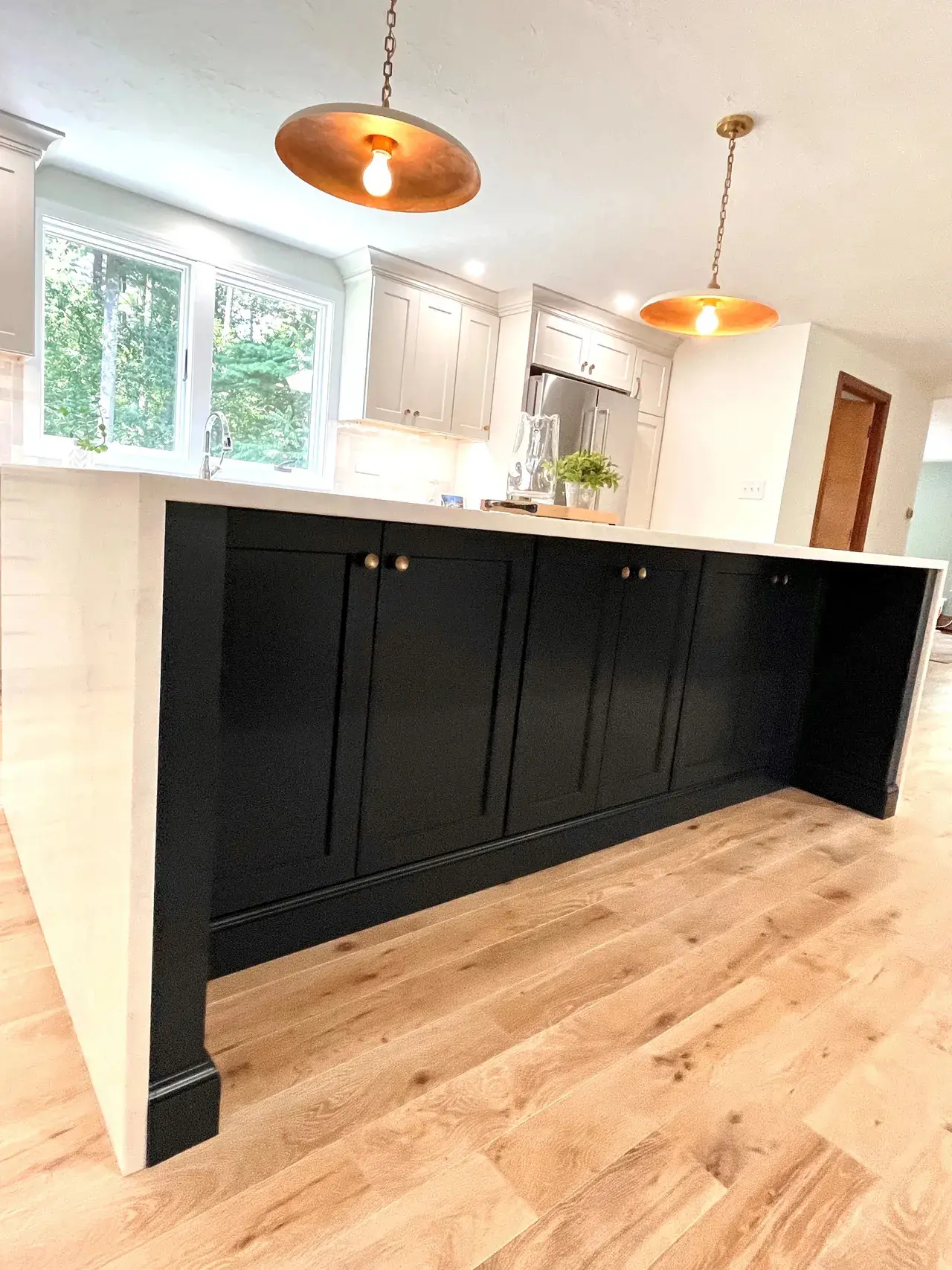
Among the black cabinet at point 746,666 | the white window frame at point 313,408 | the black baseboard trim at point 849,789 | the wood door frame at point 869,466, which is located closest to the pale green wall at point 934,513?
the wood door frame at point 869,466

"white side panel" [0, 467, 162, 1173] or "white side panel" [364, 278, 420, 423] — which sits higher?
"white side panel" [364, 278, 420, 423]

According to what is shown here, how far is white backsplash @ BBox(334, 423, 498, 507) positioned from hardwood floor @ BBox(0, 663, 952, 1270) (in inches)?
130

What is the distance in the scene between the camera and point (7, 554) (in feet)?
5.38

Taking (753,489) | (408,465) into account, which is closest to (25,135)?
(408,465)

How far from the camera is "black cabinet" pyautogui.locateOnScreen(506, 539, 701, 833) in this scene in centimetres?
176

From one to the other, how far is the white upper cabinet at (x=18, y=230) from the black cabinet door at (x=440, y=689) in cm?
287

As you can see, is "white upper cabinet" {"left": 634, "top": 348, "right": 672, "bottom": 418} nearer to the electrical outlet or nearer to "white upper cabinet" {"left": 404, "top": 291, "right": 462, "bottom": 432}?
the electrical outlet

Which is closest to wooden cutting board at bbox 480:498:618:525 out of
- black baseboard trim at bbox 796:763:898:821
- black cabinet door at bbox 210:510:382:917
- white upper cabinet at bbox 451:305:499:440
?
black cabinet door at bbox 210:510:382:917

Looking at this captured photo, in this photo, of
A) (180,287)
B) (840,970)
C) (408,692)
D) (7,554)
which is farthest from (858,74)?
(180,287)

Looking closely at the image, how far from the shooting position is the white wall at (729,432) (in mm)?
4934

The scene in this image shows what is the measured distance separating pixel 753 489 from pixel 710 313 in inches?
113

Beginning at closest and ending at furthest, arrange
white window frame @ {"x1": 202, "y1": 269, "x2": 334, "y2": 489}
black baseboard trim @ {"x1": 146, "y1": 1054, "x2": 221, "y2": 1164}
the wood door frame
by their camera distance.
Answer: black baseboard trim @ {"x1": 146, "y1": 1054, "x2": 221, "y2": 1164}, white window frame @ {"x1": 202, "y1": 269, "x2": 334, "y2": 489}, the wood door frame

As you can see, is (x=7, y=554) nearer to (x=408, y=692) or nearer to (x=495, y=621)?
(x=408, y=692)

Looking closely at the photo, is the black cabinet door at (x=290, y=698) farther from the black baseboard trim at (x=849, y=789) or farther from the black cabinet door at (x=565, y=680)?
the black baseboard trim at (x=849, y=789)
